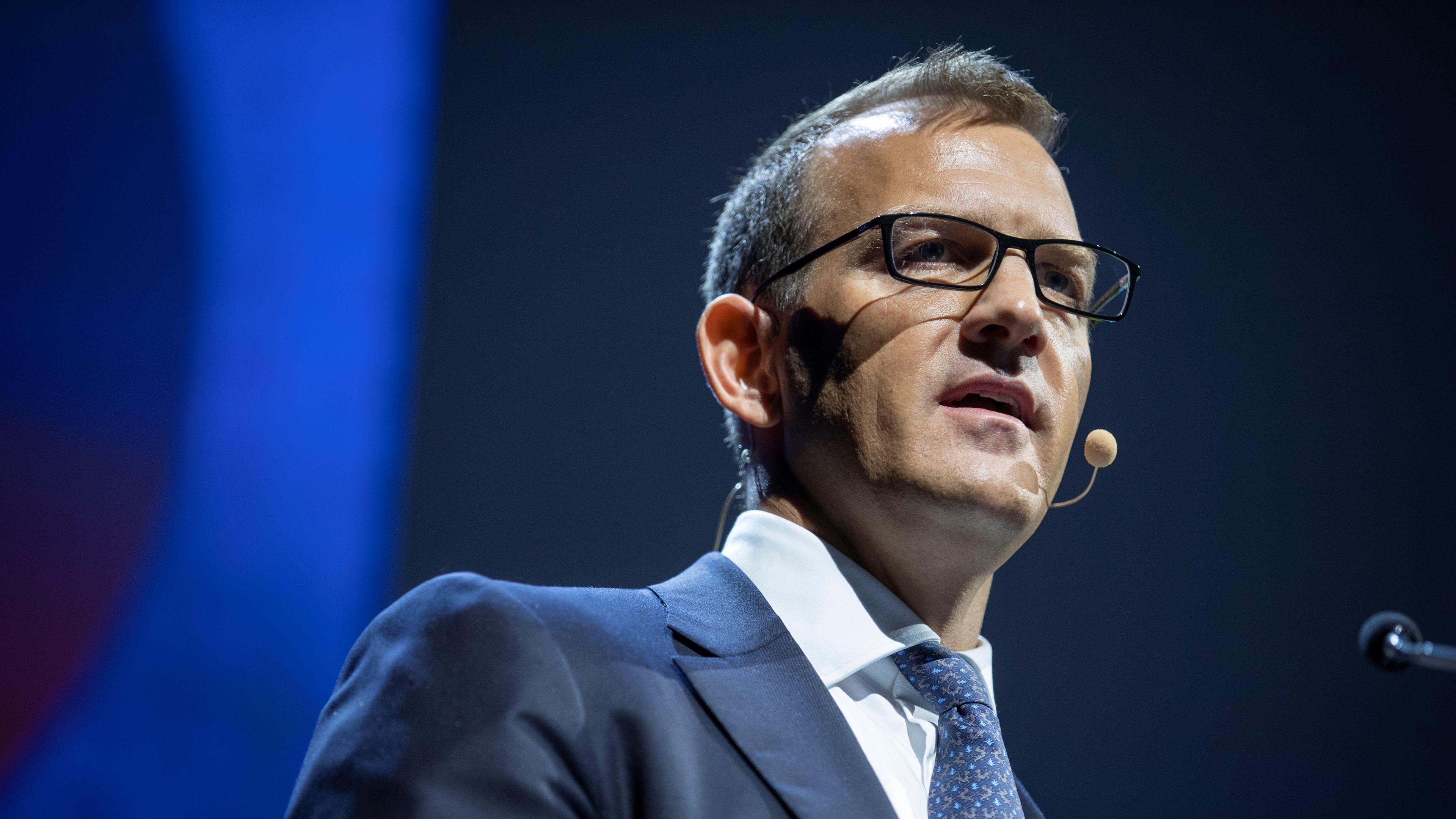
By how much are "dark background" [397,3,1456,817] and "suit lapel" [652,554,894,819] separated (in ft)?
3.91

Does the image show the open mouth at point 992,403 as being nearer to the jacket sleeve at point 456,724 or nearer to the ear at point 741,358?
the ear at point 741,358

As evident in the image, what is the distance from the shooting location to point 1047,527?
2486mm

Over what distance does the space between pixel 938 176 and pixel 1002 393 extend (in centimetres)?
30

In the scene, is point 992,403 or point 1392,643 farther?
point 992,403

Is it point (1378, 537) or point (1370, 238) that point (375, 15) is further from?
point (1378, 537)

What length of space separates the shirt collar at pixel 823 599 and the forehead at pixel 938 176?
0.42 meters

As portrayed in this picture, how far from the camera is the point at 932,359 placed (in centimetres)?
126

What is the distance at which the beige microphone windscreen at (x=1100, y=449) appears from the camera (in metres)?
1.38

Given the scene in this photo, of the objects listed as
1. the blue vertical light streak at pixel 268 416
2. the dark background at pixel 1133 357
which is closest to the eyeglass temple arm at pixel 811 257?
the dark background at pixel 1133 357

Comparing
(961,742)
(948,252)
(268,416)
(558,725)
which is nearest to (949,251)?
(948,252)

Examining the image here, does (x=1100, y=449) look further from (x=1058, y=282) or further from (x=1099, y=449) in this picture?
(x=1058, y=282)

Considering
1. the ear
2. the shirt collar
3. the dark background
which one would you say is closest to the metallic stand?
the shirt collar

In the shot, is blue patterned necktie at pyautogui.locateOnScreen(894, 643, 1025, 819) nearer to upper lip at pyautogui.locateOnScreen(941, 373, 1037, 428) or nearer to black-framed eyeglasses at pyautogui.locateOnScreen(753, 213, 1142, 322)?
upper lip at pyautogui.locateOnScreen(941, 373, 1037, 428)

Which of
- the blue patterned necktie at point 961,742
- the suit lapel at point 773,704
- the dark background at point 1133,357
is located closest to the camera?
the suit lapel at point 773,704
